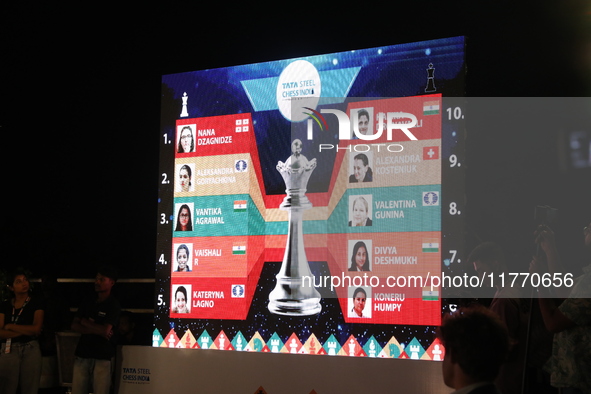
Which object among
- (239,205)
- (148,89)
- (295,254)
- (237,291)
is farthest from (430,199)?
(148,89)

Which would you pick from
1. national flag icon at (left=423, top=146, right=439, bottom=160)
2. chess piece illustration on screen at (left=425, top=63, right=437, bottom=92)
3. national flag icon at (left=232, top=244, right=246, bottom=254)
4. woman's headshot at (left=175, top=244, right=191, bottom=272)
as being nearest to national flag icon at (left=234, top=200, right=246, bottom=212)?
national flag icon at (left=232, top=244, right=246, bottom=254)

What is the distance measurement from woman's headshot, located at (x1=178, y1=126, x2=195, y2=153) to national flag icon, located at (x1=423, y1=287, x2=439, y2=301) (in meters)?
1.98

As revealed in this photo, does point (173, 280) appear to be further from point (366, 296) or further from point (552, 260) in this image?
point (552, 260)

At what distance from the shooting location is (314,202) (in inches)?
176

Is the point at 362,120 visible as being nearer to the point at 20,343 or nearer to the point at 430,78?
the point at 430,78

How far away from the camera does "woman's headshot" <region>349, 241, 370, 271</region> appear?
429 centimetres

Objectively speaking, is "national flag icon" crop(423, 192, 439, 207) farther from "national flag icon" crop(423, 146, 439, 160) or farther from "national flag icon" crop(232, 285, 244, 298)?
"national flag icon" crop(232, 285, 244, 298)

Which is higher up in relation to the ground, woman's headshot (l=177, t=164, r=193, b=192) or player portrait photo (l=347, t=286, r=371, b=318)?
woman's headshot (l=177, t=164, r=193, b=192)

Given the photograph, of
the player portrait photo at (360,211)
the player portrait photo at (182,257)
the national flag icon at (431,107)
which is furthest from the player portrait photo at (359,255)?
the player portrait photo at (182,257)

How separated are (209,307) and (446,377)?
3.02m

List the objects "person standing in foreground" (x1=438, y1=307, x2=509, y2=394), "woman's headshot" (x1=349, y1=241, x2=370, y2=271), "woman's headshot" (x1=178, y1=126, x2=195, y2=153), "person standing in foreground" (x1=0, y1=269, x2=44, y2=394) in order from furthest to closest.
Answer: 1. "woman's headshot" (x1=178, y1=126, x2=195, y2=153)
2. "person standing in foreground" (x1=0, y1=269, x2=44, y2=394)
3. "woman's headshot" (x1=349, y1=241, x2=370, y2=271)
4. "person standing in foreground" (x1=438, y1=307, x2=509, y2=394)

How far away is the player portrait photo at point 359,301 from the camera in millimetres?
4270

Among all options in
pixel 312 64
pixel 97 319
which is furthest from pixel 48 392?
pixel 312 64

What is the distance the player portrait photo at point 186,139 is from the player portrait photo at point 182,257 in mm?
704
